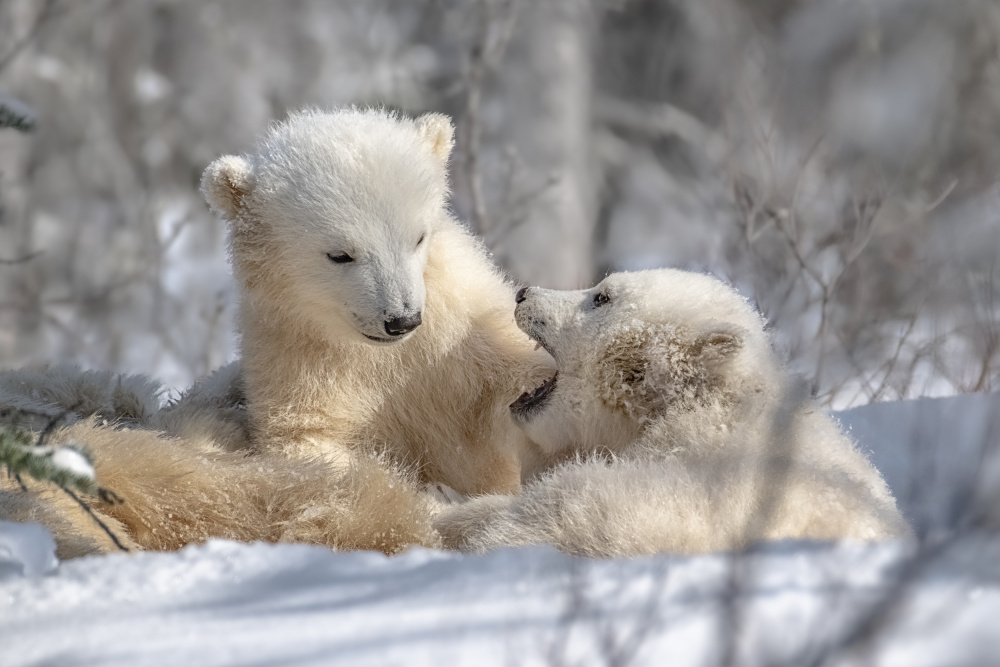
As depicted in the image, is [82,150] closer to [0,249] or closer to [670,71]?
[0,249]

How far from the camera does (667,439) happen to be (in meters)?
2.61

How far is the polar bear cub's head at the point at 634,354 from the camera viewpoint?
2662 millimetres

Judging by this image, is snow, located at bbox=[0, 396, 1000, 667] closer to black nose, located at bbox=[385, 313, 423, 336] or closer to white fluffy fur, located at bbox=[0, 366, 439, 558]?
white fluffy fur, located at bbox=[0, 366, 439, 558]

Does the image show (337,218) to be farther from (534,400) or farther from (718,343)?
(718,343)

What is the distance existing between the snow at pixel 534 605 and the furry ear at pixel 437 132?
186 cm

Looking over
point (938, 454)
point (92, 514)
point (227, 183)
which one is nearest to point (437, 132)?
point (227, 183)

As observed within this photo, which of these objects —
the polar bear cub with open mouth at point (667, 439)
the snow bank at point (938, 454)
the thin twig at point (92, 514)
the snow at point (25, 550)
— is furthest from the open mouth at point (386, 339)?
the snow bank at point (938, 454)

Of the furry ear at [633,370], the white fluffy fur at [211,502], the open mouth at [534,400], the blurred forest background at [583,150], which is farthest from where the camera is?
the blurred forest background at [583,150]

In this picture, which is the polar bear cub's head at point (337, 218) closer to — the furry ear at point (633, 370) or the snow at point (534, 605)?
the furry ear at point (633, 370)

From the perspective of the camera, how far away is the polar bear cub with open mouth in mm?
2107

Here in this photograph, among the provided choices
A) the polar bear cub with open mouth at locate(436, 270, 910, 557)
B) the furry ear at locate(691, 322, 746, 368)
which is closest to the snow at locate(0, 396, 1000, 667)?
the polar bear cub with open mouth at locate(436, 270, 910, 557)

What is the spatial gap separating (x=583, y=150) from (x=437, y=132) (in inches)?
266

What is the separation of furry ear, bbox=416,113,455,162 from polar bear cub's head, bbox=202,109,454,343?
3.4 inches

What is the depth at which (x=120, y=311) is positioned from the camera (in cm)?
1216
